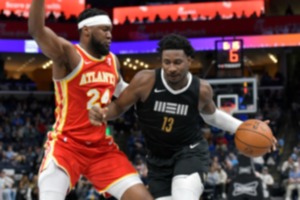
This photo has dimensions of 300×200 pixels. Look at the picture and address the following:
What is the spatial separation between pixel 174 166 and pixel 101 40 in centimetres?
124

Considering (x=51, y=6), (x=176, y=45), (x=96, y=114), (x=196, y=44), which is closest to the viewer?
(x=96, y=114)

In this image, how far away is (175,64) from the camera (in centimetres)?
511

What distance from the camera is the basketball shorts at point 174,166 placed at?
17.1 feet

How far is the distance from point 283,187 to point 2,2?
12.0 metres

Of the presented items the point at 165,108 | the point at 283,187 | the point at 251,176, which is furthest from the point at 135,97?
the point at 283,187

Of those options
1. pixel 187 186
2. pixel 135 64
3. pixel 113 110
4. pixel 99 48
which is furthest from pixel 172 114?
pixel 135 64

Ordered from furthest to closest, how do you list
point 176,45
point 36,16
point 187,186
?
point 176,45 < point 187,186 < point 36,16

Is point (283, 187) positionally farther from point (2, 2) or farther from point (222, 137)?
point (2, 2)

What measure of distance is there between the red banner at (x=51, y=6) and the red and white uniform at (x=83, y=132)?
58.8ft

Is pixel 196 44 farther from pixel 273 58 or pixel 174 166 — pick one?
pixel 174 166

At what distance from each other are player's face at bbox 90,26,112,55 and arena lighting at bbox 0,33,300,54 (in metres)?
16.3

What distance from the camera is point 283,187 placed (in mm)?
16953

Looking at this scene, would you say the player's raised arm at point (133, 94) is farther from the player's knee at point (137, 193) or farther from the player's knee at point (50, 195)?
the player's knee at point (50, 195)

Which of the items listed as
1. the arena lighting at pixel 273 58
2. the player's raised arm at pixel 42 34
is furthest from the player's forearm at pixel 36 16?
the arena lighting at pixel 273 58
